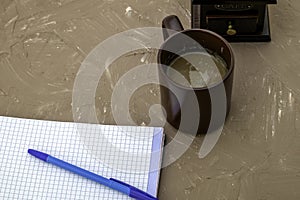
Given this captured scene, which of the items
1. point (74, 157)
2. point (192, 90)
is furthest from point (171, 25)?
point (74, 157)

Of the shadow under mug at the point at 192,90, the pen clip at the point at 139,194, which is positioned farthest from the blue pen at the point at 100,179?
the shadow under mug at the point at 192,90

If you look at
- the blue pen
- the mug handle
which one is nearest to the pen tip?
the blue pen

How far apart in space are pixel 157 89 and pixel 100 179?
0.16 m

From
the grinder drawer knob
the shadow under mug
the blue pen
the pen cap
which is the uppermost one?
the grinder drawer knob

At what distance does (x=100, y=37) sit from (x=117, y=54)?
0.15 ft

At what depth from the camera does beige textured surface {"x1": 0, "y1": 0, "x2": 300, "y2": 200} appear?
79cm

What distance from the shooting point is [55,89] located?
2.87ft

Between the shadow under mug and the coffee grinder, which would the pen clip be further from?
the coffee grinder

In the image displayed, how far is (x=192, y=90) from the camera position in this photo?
2.38 feet

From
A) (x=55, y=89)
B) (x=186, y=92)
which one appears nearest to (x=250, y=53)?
(x=186, y=92)

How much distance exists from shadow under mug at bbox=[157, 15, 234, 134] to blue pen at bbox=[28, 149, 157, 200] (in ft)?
0.37

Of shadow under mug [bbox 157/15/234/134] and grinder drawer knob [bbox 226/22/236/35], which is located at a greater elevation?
grinder drawer knob [bbox 226/22/236/35]

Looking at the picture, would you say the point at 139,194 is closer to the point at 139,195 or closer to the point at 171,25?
the point at 139,195

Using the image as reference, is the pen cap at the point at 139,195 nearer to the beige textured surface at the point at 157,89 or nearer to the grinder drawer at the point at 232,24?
the beige textured surface at the point at 157,89
